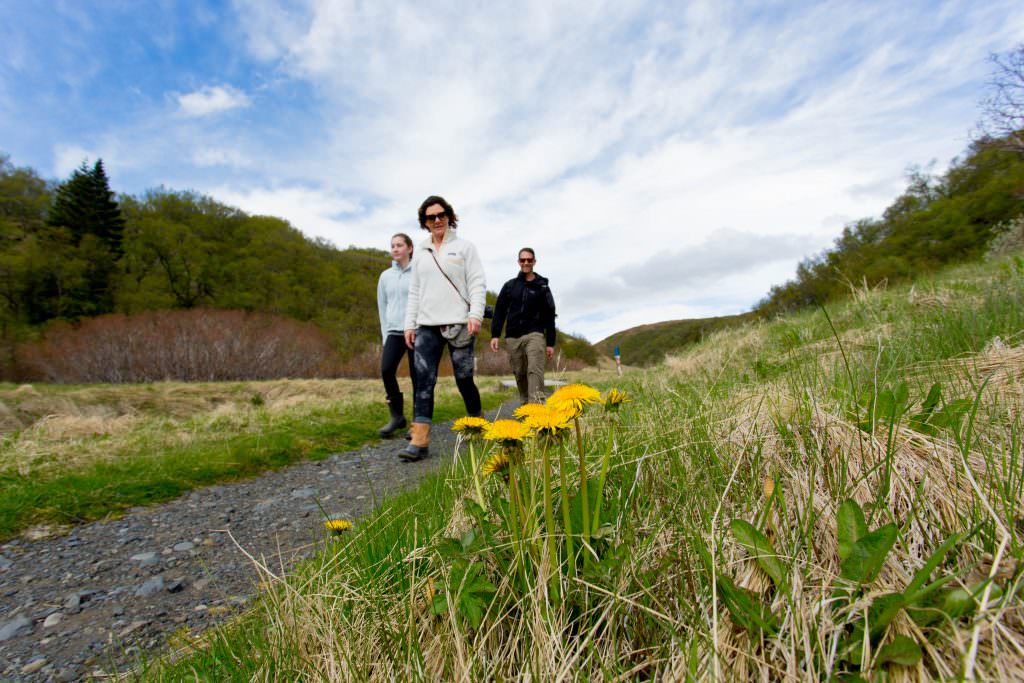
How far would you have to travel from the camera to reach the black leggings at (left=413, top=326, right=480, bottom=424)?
13.9 ft

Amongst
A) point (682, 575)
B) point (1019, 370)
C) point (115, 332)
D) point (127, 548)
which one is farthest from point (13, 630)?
point (115, 332)

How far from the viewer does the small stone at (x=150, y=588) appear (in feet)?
6.25

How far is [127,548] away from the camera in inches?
93.6

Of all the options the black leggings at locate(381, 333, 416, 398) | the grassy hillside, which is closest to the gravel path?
the grassy hillside

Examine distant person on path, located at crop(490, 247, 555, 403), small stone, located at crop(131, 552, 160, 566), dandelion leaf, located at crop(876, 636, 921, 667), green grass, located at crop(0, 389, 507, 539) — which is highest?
distant person on path, located at crop(490, 247, 555, 403)

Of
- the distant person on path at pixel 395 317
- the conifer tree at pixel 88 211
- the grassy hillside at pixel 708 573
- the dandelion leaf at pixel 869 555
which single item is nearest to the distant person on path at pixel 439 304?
the distant person on path at pixel 395 317

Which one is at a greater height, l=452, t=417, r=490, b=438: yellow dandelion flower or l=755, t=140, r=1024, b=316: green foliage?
l=755, t=140, r=1024, b=316: green foliage

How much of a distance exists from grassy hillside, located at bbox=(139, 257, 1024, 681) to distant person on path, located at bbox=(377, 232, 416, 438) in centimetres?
394

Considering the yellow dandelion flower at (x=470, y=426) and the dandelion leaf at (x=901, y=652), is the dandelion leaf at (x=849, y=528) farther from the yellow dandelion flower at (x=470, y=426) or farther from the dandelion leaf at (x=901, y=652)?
the yellow dandelion flower at (x=470, y=426)

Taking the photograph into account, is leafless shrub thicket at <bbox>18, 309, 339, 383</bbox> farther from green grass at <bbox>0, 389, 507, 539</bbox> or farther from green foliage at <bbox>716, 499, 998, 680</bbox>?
green foliage at <bbox>716, 499, 998, 680</bbox>

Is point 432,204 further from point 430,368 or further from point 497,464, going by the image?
point 497,464

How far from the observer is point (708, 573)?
36.3 inches

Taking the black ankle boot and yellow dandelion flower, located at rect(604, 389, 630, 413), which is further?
the black ankle boot

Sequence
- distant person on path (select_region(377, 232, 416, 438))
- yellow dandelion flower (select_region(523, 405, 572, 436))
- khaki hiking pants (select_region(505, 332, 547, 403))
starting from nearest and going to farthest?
yellow dandelion flower (select_region(523, 405, 572, 436)) → distant person on path (select_region(377, 232, 416, 438)) → khaki hiking pants (select_region(505, 332, 547, 403))
